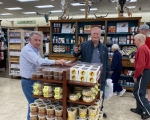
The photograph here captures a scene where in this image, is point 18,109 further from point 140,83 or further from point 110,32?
point 110,32

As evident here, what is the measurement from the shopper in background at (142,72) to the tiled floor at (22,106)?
0.29 metres

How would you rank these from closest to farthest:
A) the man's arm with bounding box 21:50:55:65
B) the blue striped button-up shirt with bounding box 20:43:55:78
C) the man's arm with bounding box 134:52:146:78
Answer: the man's arm with bounding box 21:50:55:65 → the blue striped button-up shirt with bounding box 20:43:55:78 → the man's arm with bounding box 134:52:146:78

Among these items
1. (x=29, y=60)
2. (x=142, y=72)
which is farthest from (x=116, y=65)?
(x=29, y=60)

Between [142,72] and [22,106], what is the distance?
9.38ft

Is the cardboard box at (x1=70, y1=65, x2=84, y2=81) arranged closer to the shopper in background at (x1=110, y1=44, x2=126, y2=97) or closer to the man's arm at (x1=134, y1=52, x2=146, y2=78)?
the man's arm at (x1=134, y1=52, x2=146, y2=78)

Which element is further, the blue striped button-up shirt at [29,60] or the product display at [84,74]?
the blue striped button-up shirt at [29,60]

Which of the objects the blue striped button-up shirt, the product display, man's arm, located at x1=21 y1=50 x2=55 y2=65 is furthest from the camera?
the blue striped button-up shirt

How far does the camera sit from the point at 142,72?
3.33 metres

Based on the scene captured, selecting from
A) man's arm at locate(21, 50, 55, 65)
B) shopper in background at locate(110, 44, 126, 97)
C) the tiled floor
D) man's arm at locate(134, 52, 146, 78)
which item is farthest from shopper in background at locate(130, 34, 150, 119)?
man's arm at locate(21, 50, 55, 65)

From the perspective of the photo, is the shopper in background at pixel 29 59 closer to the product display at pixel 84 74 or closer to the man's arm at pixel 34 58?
the man's arm at pixel 34 58

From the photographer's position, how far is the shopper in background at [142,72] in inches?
127

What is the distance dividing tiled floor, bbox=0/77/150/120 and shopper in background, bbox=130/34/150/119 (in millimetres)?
285

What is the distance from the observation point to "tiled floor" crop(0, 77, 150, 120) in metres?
3.51

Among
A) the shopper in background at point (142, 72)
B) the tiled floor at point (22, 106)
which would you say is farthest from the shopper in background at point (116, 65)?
the shopper in background at point (142, 72)
